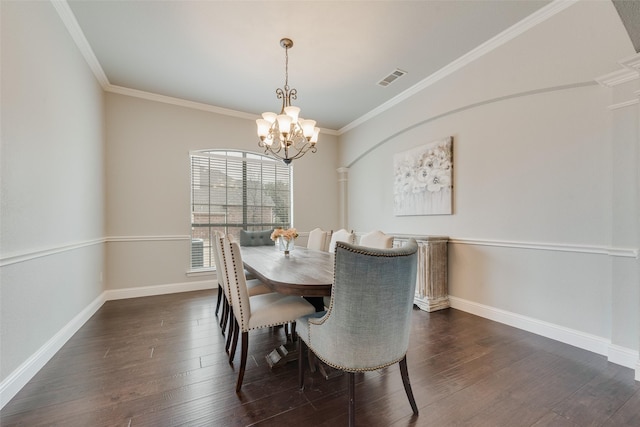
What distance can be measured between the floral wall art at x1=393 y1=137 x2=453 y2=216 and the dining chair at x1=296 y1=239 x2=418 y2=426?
2.36 meters

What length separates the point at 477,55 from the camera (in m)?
3.00

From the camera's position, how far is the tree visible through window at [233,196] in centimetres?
450

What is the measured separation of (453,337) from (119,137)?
497 cm

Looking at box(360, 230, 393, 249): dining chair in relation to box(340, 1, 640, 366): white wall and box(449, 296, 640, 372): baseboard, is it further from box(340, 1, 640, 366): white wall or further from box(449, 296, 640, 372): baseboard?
box(449, 296, 640, 372): baseboard

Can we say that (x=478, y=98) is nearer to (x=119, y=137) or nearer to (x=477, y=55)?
(x=477, y=55)

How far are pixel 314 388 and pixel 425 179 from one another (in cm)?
296

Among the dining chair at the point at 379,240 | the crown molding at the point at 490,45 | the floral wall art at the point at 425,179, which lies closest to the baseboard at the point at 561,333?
the floral wall art at the point at 425,179

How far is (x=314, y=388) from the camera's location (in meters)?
1.77

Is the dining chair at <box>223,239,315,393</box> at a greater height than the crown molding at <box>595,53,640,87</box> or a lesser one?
lesser

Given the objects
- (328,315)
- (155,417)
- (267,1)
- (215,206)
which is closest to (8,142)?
(155,417)

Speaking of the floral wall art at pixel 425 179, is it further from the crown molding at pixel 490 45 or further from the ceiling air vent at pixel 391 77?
the ceiling air vent at pixel 391 77

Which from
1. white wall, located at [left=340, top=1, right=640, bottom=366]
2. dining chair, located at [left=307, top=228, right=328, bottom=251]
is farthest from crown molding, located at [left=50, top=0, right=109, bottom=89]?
white wall, located at [left=340, top=1, right=640, bottom=366]

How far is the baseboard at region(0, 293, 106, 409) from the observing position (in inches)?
64.1

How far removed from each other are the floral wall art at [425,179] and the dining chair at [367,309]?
2.36 m
